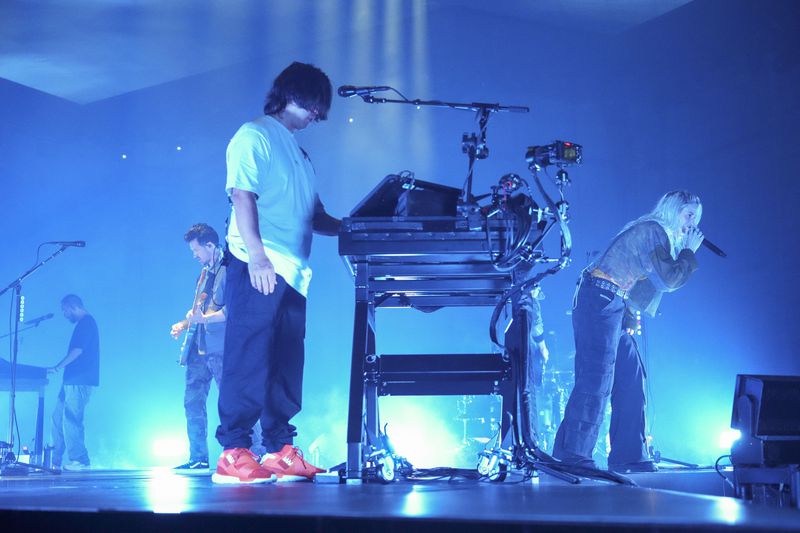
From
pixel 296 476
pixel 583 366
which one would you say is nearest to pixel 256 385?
pixel 296 476

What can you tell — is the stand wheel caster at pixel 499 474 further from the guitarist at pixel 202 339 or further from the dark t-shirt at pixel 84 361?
the dark t-shirt at pixel 84 361

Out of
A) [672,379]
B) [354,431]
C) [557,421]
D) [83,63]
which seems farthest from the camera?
[83,63]

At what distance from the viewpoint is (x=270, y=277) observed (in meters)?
2.59

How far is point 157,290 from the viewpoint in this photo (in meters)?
8.75

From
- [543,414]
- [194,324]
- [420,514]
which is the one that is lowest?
[543,414]

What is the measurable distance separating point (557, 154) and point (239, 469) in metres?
1.40

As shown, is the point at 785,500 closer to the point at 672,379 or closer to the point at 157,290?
the point at 672,379

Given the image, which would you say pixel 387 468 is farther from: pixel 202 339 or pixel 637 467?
pixel 202 339

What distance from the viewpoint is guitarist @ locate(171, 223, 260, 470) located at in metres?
5.48

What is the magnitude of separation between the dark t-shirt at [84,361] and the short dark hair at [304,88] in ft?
16.6

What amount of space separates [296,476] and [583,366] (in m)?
1.72

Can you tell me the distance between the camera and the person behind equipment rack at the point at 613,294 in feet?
12.5

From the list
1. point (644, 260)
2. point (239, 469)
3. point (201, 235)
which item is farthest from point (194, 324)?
point (239, 469)

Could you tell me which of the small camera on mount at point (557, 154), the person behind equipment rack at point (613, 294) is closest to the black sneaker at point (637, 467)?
the person behind equipment rack at point (613, 294)
